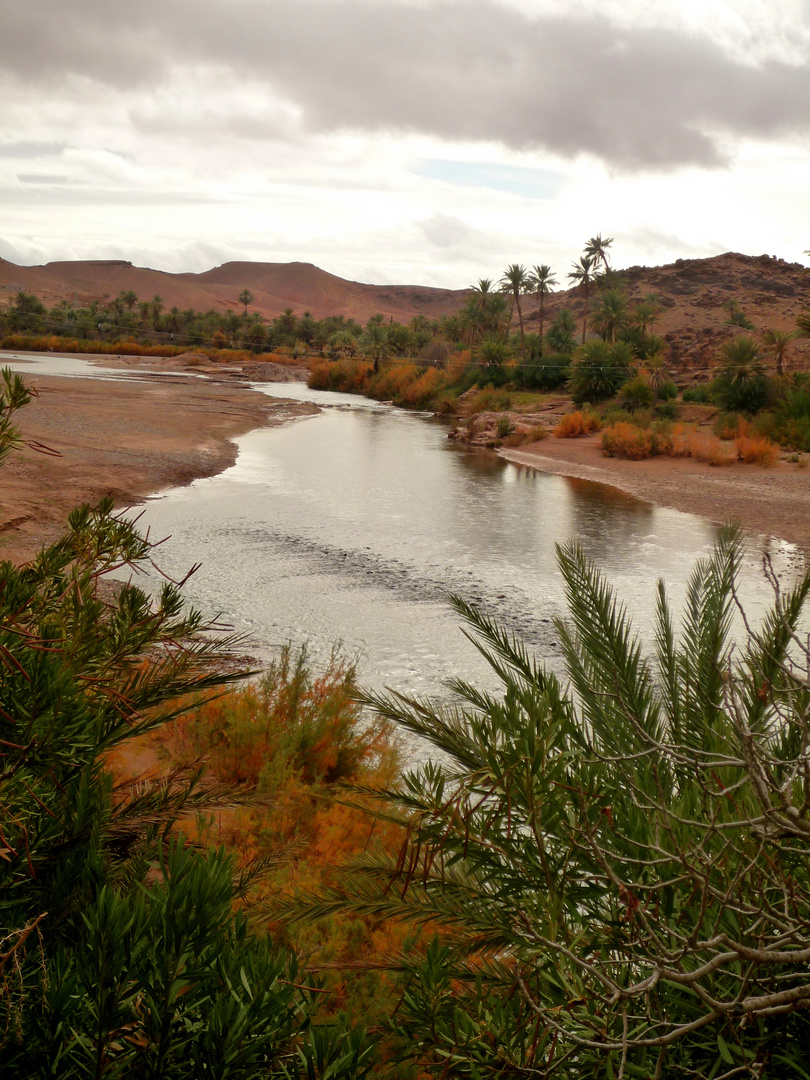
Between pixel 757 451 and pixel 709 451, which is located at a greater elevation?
pixel 757 451

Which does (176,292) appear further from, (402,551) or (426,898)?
(426,898)

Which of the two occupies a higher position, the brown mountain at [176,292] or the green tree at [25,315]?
the brown mountain at [176,292]

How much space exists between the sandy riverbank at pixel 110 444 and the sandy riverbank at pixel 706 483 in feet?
34.7

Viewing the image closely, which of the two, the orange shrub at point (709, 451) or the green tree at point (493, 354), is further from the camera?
the green tree at point (493, 354)

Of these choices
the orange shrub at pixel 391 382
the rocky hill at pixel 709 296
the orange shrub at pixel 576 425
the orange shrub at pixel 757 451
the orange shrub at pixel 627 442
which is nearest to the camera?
the orange shrub at pixel 757 451

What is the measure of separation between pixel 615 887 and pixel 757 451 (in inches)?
1003

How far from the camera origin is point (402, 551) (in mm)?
14523

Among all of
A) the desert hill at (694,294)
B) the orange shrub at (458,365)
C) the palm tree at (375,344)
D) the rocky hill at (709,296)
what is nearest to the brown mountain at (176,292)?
the desert hill at (694,294)

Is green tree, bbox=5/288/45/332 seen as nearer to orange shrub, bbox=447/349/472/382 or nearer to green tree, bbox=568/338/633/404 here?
orange shrub, bbox=447/349/472/382

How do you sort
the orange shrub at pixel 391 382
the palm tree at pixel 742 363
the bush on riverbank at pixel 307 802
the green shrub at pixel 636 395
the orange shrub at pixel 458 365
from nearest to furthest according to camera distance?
the bush on riverbank at pixel 307 802
the palm tree at pixel 742 363
the green shrub at pixel 636 395
the orange shrub at pixel 458 365
the orange shrub at pixel 391 382

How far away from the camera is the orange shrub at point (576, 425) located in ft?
108

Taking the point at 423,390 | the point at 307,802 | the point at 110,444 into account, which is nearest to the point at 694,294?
the point at 423,390

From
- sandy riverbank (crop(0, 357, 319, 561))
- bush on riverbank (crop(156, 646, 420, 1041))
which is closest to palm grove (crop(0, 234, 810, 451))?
sandy riverbank (crop(0, 357, 319, 561))

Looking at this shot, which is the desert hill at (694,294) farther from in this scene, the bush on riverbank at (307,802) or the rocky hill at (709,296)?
the bush on riverbank at (307,802)
